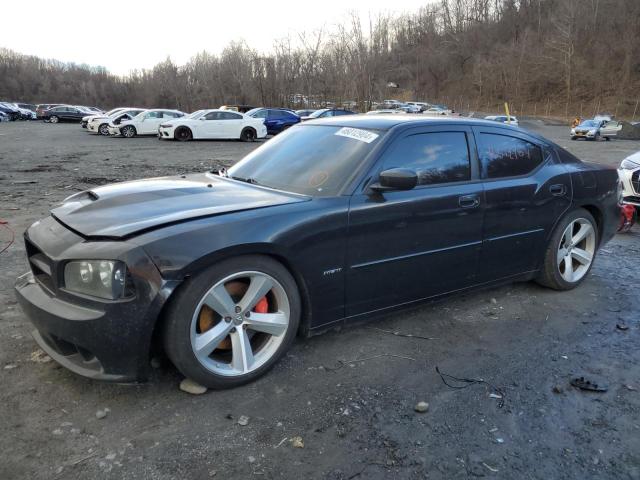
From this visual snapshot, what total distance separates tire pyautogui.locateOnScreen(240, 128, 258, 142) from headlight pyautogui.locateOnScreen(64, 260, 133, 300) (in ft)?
71.3

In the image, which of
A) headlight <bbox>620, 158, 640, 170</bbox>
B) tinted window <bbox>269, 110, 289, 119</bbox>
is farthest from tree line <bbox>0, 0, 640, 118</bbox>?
headlight <bbox>620, 158, 640, 170</bbox>

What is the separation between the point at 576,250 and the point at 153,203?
148 inches

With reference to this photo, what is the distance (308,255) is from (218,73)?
62490 mm

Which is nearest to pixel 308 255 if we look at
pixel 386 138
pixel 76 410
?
pixel 386 138

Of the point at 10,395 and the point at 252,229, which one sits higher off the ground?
the point at 252,229

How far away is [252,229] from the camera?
8.91 ft

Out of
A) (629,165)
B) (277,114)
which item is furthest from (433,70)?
(629,165)

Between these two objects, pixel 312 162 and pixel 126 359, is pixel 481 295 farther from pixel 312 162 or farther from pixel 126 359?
pixel 126 359

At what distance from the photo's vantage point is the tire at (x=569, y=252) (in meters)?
4.32

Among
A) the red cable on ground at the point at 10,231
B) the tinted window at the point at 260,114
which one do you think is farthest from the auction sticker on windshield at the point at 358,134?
the tinted window at the point at 260,114

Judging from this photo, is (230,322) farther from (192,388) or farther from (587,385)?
(587,385)

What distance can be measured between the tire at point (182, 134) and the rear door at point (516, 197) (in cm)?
2102

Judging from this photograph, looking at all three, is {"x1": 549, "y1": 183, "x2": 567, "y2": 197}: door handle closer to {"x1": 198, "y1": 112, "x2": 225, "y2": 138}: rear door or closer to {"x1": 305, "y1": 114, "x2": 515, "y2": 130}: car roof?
{"x1": 305, "y1": 114, "x2": 515, "y2": 130}: car roof

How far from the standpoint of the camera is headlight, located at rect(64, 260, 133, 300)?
7.96 ft
